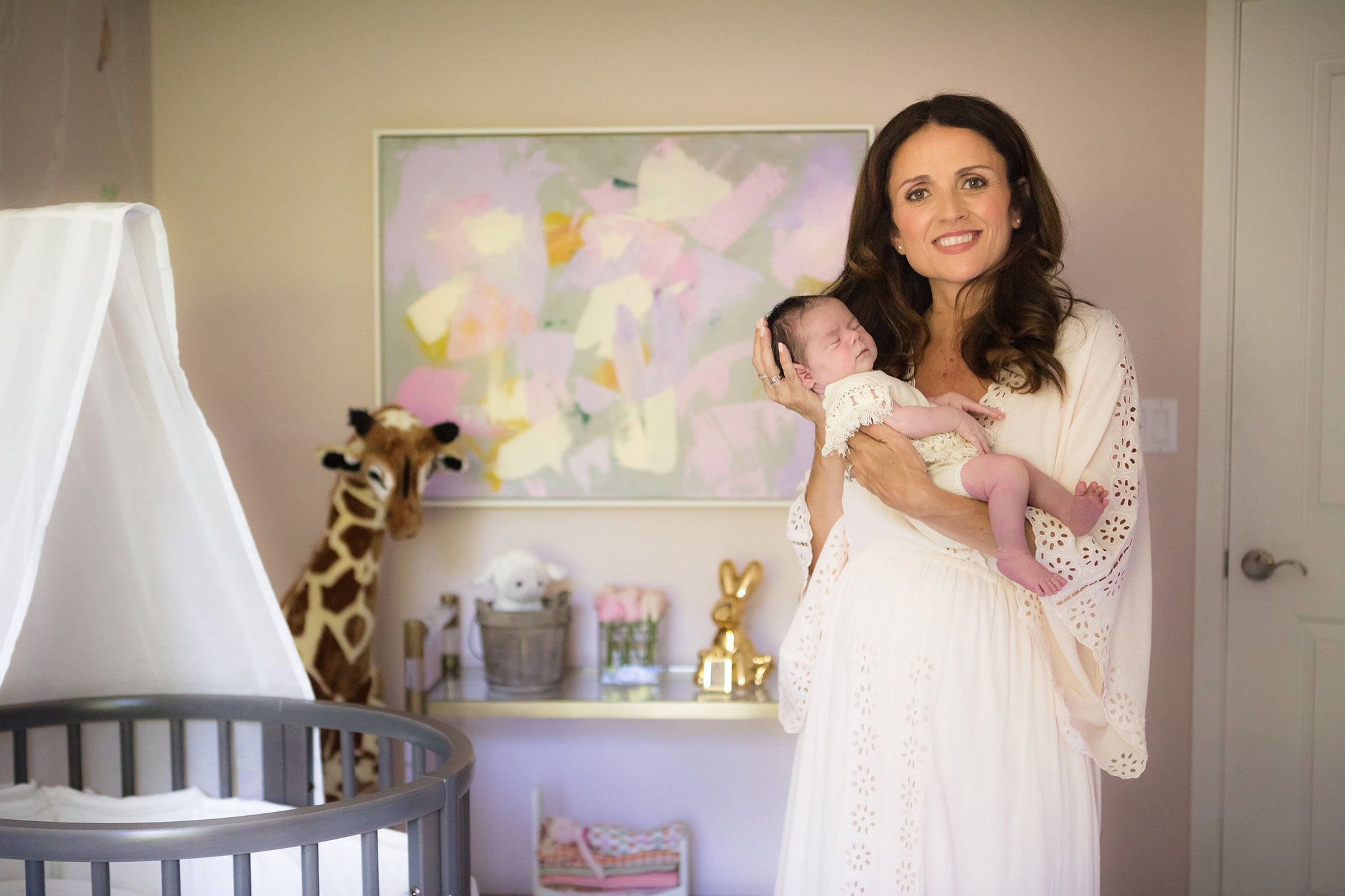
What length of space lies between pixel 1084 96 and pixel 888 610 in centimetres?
162

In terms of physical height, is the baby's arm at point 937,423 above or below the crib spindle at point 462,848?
above

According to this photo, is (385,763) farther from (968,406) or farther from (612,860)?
(968,406)

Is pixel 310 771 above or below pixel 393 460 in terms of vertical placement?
below

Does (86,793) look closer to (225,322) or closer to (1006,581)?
(225,322)

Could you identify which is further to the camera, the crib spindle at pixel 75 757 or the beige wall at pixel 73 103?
the beige wall at pixel 73 103

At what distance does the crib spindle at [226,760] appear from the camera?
169 cm

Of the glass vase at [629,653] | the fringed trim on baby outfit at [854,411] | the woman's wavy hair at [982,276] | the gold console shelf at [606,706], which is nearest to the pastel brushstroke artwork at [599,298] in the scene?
the glass vase at [629,653]

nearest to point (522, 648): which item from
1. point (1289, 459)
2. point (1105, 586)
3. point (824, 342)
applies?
point (824, 342)

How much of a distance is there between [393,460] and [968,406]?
1.34m

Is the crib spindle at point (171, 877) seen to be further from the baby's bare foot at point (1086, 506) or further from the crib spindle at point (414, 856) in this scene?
the baby's bare foot at point (1086, 506)

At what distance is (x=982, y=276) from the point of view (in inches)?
57.9

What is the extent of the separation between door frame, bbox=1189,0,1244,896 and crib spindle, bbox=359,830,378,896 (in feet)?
6.48

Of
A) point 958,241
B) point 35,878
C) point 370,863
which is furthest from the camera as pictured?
point 958,241

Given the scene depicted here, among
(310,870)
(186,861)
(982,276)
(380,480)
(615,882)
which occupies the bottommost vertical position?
(615,882)
